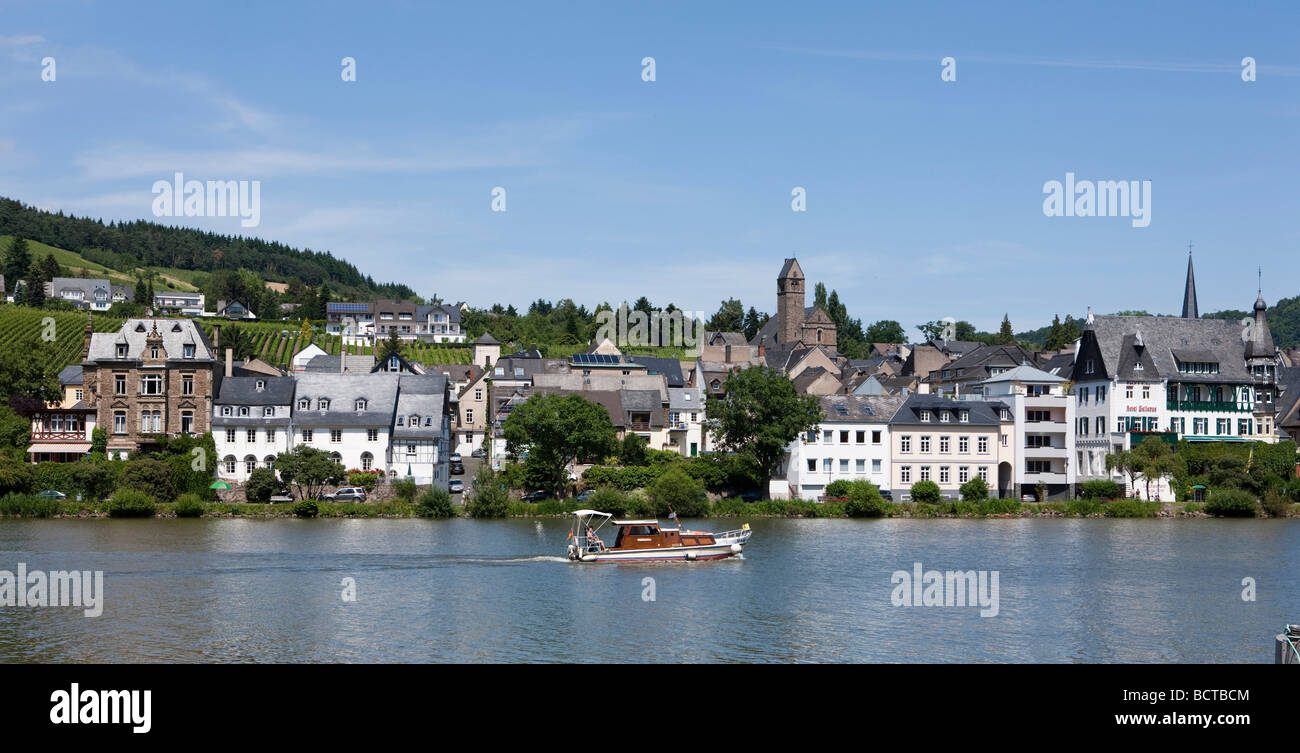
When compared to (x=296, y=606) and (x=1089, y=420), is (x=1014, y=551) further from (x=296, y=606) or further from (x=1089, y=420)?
(x=1089, y=420)

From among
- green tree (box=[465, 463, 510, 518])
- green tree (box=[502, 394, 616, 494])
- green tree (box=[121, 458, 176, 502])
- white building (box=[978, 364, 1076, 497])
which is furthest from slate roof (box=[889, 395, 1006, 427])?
green tree (box=[121, 458, 176, 502])

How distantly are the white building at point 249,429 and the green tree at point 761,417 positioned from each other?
29.0 m

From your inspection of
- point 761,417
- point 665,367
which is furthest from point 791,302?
point 761,417

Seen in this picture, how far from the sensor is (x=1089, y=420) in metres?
90.6

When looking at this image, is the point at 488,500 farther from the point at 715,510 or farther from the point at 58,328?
the point at 58,328

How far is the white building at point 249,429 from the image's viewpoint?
264 feet

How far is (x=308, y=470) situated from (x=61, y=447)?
19.4m

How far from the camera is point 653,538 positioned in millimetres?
52625

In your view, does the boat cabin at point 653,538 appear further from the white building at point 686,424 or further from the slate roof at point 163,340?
the white building at point 686,424

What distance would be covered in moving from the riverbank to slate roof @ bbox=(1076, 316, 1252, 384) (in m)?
13.3

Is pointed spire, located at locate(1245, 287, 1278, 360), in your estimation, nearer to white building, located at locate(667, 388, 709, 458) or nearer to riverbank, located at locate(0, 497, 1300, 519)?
riverbank, located at locate(0, 497, 1300, 519)

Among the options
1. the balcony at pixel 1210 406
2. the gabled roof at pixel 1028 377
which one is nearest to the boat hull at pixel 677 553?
the gabled roof at pixel 1028 377

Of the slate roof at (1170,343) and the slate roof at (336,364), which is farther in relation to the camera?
the slate roof at (336,364)
